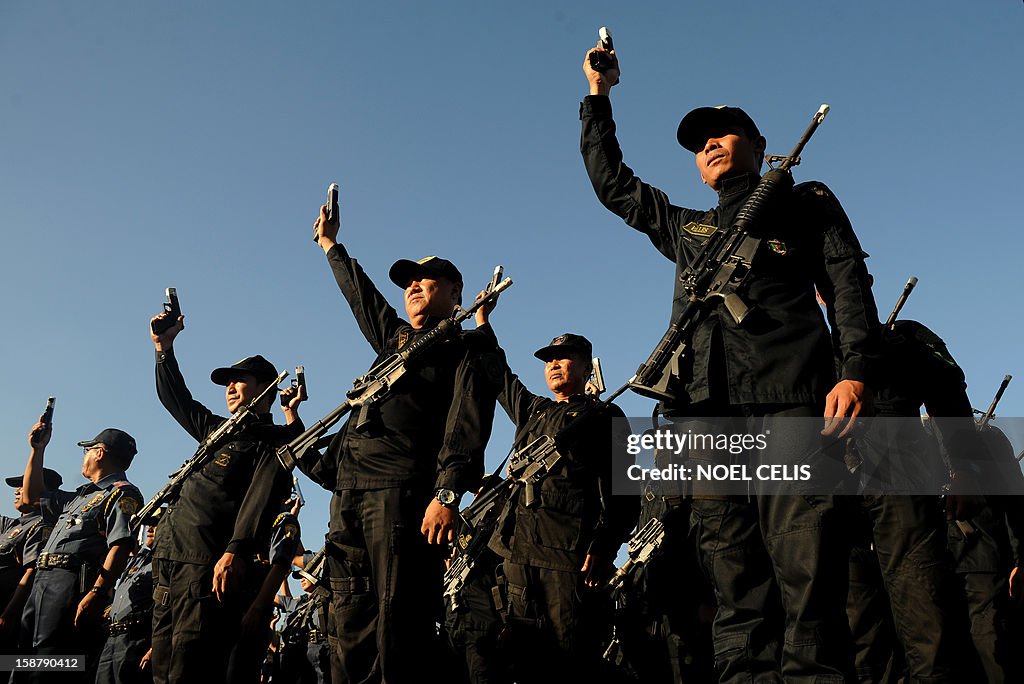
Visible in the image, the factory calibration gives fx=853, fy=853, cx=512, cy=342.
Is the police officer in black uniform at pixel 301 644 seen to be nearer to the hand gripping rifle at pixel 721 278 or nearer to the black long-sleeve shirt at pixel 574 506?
the black long-sleeve shirt at pixel 574 506

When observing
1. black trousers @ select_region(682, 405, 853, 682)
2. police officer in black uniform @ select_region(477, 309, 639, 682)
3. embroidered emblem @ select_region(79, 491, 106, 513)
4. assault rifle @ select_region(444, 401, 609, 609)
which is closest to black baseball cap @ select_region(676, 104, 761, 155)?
black trousers @ select_region(682, 405, 853, 682)

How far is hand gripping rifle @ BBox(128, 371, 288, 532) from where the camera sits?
27.2ft

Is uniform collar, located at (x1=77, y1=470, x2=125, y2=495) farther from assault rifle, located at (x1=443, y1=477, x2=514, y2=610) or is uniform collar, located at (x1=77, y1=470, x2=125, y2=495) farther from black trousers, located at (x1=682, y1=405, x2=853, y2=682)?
black trousers, located at (x1=682, y1=405, x2=853, y2=682)

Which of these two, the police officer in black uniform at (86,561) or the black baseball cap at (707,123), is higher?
the black baseball cap at (707,123)

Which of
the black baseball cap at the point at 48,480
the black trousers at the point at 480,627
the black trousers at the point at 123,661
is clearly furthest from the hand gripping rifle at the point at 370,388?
the black baseball cap at the point at 48,480

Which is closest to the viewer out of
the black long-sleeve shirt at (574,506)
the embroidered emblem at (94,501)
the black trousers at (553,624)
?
the black trousers at (553,624)

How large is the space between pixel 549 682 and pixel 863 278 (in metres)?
4.62

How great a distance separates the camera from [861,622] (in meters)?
5.45

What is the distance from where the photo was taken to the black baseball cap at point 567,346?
8.30 meters

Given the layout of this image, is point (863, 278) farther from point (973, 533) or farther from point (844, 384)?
point (973, 533)

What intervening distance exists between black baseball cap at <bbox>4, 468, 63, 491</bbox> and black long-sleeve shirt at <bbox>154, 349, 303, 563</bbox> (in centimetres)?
687

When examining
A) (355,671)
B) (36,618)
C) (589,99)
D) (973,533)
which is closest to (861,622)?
(973,533)

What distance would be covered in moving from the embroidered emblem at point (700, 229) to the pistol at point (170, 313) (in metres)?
6.41

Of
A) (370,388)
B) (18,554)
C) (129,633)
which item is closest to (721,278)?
(370,388)
